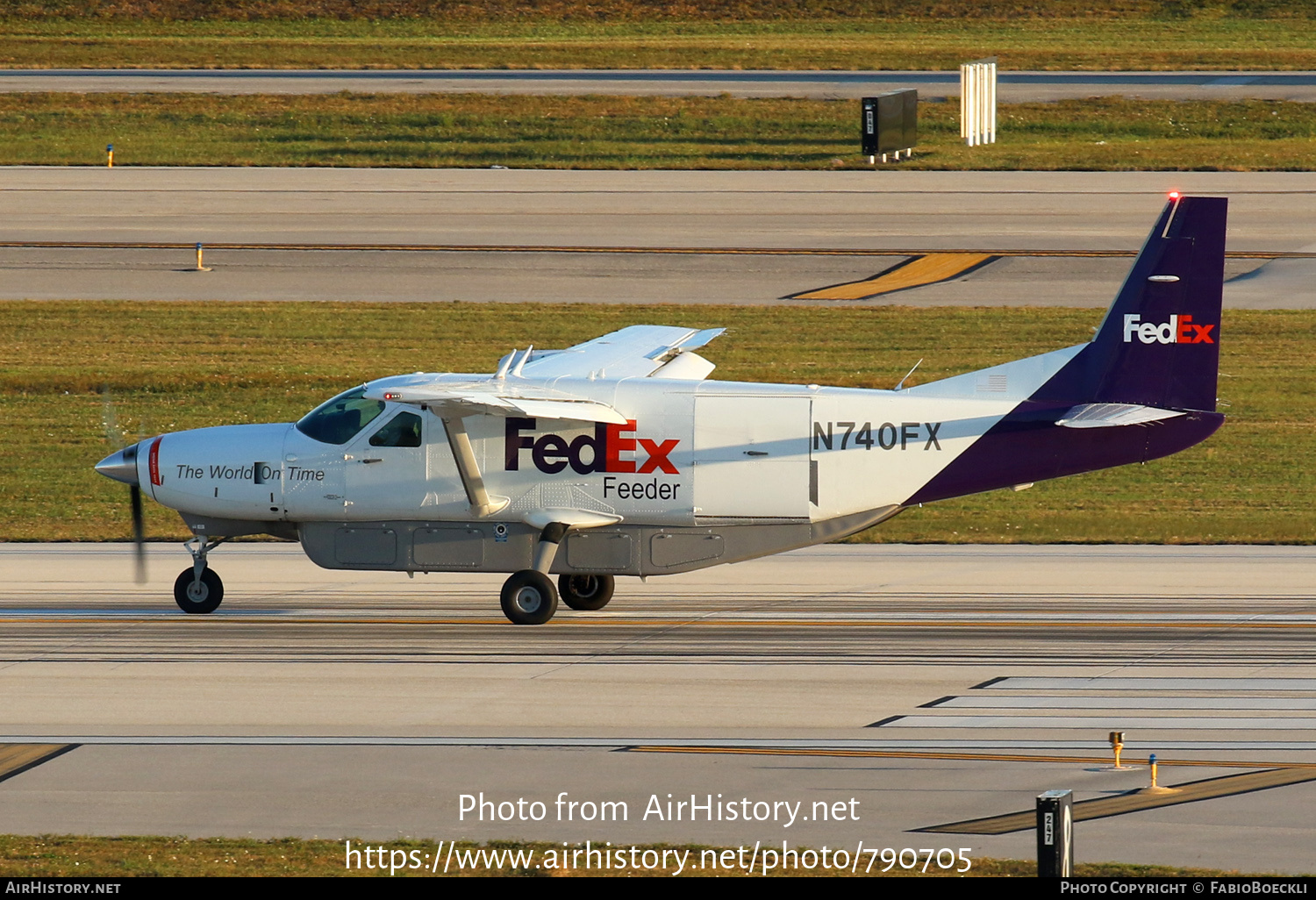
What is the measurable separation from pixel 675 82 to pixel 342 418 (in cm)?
4761

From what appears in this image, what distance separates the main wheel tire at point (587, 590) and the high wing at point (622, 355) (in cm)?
230

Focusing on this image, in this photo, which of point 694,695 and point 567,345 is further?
point 567,345

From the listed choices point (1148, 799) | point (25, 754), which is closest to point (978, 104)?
point (1148, 799)

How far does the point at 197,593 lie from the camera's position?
2180 centimetres

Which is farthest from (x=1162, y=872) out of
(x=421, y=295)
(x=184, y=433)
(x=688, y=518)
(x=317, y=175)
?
(x=317, y=175)

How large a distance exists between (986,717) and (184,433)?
9.83m

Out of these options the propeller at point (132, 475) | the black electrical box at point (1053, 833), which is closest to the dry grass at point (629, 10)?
the propeller at point (132, 475)

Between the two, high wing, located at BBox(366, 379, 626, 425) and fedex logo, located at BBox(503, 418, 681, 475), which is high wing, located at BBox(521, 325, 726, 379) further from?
fedex logo, located at BBox(503, 418, 681, 475)

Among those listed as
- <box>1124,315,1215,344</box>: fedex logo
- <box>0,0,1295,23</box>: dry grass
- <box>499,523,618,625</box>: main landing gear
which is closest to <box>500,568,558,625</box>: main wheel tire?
<box>499,523,618,625</box>: main landing gear

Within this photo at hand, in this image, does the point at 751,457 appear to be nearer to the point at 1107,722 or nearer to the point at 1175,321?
the point at 1175,321

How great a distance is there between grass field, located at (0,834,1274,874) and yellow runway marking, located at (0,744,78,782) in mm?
2064

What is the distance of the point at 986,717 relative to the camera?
17156 mm

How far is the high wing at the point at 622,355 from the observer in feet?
73.4

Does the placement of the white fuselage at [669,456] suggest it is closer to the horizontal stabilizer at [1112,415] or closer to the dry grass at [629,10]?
the horizontal stabilizer at [1112,415]
